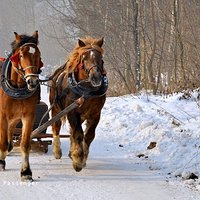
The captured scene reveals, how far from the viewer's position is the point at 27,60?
5.49 meters

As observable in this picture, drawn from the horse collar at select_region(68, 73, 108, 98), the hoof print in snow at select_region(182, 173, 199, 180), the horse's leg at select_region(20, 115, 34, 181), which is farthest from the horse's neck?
the hoof print in snow at select_region(182, 173, 199, 180)

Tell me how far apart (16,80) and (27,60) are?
0.47m

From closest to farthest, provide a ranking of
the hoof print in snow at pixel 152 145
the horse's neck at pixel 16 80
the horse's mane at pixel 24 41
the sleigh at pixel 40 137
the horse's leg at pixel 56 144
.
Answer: the horse's mane at pixel 24 41 < the horse's neck at pixel 16 80 < the horse's leg at pixel 56 144 < the sleigh at pixel 40 137 < the hoof print in snow at pixel 152 145

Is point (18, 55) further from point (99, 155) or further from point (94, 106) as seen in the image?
point (99, 155)

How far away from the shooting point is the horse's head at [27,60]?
539cm

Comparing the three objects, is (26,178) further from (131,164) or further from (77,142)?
(131,164)

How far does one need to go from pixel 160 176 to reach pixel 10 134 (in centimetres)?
223

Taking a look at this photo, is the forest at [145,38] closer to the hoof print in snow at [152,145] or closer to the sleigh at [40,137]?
the hoof print in snow at [152,145]

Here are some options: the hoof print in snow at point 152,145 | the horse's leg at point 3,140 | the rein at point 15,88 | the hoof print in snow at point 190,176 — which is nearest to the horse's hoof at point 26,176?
the horse's leg at point 3,140

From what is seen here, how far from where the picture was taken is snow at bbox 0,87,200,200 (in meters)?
5.30

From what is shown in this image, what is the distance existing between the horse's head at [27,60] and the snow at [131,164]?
4.11 feet

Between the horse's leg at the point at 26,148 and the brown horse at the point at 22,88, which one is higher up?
the brown horse at the point at 22,88

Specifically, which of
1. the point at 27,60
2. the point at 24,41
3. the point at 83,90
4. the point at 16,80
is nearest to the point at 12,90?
the point at 16,80

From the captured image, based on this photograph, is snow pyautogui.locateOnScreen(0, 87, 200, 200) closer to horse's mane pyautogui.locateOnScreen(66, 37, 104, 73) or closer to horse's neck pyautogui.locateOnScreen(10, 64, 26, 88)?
horse's neck pyautogui.locateOnScreen(10, 64, 26, 88)
